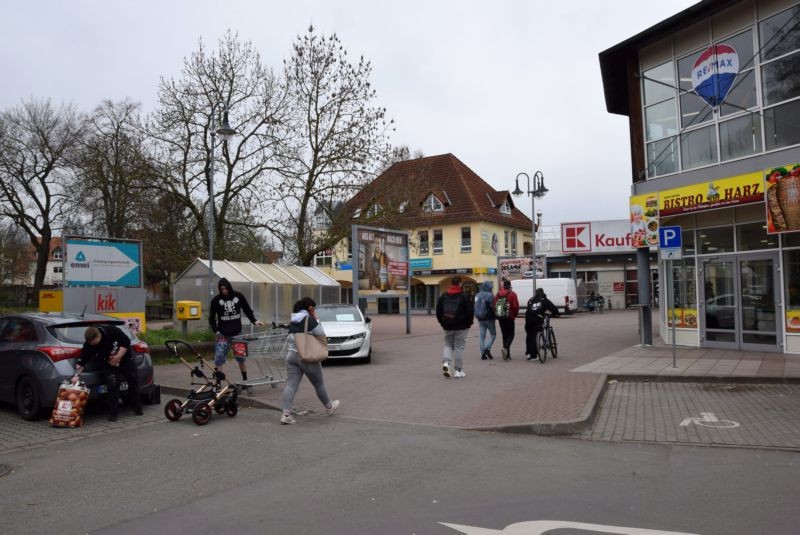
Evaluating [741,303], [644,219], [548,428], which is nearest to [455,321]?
[548,428]

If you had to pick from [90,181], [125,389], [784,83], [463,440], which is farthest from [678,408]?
[90,181]

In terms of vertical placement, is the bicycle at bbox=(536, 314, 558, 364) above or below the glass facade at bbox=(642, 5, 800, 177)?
below

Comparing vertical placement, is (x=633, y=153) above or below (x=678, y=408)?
above

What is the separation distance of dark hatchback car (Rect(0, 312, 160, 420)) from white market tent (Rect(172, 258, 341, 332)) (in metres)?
9.62

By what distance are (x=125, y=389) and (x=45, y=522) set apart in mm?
4620

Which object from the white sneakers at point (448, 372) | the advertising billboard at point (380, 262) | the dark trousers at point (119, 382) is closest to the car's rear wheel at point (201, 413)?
the dark trousers at point (119, 382)

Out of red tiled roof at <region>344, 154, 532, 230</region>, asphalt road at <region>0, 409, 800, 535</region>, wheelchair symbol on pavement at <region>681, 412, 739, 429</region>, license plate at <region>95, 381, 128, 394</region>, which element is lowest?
wheelchair symbol on pavement at <region>681, 412, 739, 429</region>

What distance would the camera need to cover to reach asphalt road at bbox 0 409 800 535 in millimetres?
4785

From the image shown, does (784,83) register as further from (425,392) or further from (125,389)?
(125,389)

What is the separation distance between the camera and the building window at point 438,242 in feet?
165

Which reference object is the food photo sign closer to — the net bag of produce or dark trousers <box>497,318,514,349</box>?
dark trousers <box>497,318,514,349</box>

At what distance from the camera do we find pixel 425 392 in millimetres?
11086

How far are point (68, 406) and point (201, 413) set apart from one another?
1663mm

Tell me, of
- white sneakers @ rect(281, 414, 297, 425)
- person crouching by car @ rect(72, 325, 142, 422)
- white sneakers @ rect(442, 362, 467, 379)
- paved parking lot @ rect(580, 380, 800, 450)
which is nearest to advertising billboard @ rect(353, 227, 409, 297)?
white sneakers @ rect(442, 362, 467, 379)
